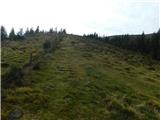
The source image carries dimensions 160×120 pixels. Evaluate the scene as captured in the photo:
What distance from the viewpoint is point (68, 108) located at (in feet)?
98.4

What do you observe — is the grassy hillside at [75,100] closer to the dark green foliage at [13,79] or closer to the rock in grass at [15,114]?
the rock in grass at [15,114]

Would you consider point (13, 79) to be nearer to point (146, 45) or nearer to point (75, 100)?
point (75, 100)

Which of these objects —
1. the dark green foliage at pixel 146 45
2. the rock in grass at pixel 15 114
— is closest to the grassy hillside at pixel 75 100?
the rock in grass at pixel 15 114

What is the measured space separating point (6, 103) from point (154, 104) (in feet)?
52.2

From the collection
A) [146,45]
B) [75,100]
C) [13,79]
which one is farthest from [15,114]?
[146,45]

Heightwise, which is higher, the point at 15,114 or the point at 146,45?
the point at 146,45

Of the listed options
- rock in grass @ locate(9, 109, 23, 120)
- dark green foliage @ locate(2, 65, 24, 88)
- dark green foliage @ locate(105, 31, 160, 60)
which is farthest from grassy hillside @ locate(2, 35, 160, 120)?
dark green foliage @ locate(105, 31, 160, 60)

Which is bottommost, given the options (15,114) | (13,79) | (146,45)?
(15,114)

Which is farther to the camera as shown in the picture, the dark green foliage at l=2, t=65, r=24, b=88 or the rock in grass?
the dark green foliage at l=2, t=65, r=24, b=88

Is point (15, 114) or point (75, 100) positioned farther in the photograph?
point (75, 100)

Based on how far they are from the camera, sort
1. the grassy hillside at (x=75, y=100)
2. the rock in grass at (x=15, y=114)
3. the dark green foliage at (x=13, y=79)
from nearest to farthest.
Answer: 1. the rock in grass at (x=15, y=114)
2. the grassy hillside at (x=75, y=100)
3. the dark green foliage at (x=13, y=79)

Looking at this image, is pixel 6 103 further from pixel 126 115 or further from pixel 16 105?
pixel 126 115

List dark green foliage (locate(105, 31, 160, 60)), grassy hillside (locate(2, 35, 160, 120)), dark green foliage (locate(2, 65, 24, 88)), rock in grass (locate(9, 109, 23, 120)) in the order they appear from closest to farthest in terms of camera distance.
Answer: rock in grass (locate(9, 109, 23, 120)), grassy hillside (locate(2, 35, 160, 120)), dark green foliage (locate(2, 65, 24, 88)), dark green foliage (locate(105, 31, 160, 60))

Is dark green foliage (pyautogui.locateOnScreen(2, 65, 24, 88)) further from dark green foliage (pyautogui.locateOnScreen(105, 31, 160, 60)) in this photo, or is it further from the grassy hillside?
dark green foliage (pyautogui.locateOnScreen(105, 31, 160, 60))
